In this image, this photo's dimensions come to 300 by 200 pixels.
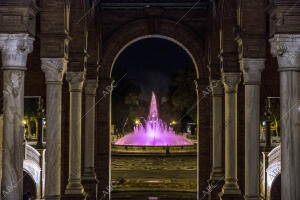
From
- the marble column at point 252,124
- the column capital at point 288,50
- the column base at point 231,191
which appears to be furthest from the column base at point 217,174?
the column capital at point 288,50

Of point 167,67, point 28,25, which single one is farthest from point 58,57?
point 167,67

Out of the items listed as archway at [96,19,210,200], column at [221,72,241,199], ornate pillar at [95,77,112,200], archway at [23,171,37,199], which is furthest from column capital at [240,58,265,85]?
archway at [23,171,37,199]

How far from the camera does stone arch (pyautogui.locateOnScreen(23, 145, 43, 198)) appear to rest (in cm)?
1512

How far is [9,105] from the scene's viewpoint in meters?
8.27

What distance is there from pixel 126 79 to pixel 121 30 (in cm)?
3483

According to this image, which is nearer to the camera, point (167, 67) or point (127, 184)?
point (127, 184)

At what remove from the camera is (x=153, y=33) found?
1802 centimetres

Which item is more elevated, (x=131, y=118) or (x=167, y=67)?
(x=167, y=67)

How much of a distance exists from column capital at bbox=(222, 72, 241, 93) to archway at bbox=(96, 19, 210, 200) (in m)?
4.01

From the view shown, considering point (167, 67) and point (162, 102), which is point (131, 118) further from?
point (162, 102)

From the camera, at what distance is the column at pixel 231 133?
43.1 feet

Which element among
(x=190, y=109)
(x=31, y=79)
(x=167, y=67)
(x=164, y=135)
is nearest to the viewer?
(x=31, y=79)

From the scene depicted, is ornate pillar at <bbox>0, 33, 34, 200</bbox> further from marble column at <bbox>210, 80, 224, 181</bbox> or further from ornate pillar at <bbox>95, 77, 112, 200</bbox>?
ornate pillar at <bbox>95, 77, 112, 200</bbox>

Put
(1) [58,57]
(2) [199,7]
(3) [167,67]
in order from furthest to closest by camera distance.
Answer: (3) [167,67], (2) [199,7], (1) [58,57]
